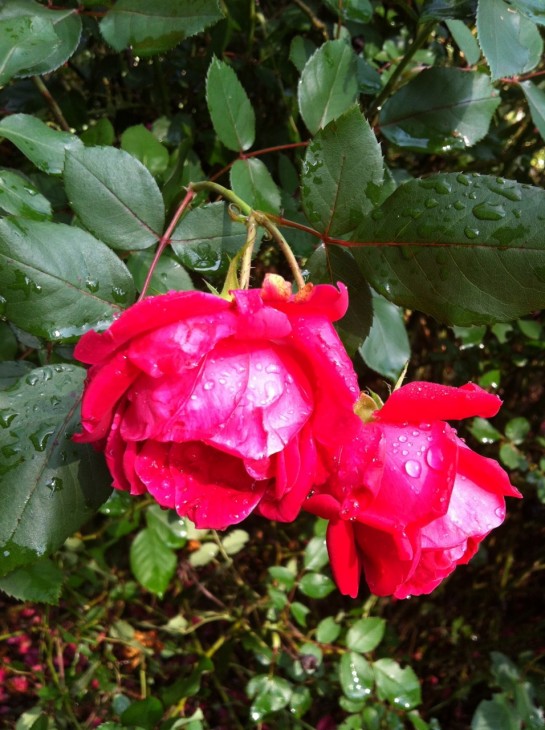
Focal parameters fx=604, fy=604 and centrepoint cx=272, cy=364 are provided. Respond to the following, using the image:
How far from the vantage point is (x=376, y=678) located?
129cm

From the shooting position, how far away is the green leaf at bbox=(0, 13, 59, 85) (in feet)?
2.24

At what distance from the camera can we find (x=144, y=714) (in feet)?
3.13

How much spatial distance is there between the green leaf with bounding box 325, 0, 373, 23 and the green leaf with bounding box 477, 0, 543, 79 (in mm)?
313

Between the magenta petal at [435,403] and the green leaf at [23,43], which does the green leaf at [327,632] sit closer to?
the magenta petal at [435,403]

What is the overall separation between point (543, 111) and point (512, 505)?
1460 mm

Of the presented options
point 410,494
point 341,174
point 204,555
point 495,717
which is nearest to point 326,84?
point 341,174

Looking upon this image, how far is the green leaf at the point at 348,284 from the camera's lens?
2.04 feet

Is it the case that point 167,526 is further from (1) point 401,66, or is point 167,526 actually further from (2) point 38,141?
(1) point 401,66

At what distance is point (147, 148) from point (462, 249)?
0.60m

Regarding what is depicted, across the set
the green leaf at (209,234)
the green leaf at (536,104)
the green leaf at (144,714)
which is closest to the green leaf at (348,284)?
the green leaf at (209,234)

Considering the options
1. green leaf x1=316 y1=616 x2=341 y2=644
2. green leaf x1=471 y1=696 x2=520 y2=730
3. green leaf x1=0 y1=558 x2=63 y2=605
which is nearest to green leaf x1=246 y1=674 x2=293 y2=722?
green leaf x1=316 y1=616 x2=341 y2=644

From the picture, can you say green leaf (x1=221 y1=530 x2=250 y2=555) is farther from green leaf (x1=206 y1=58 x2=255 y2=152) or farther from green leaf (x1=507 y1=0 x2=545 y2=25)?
green leaf (x1=507 y1=0 x2=545 y2=25)

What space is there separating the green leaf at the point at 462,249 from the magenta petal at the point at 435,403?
9 cm

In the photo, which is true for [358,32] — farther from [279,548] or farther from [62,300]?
[279,548]
